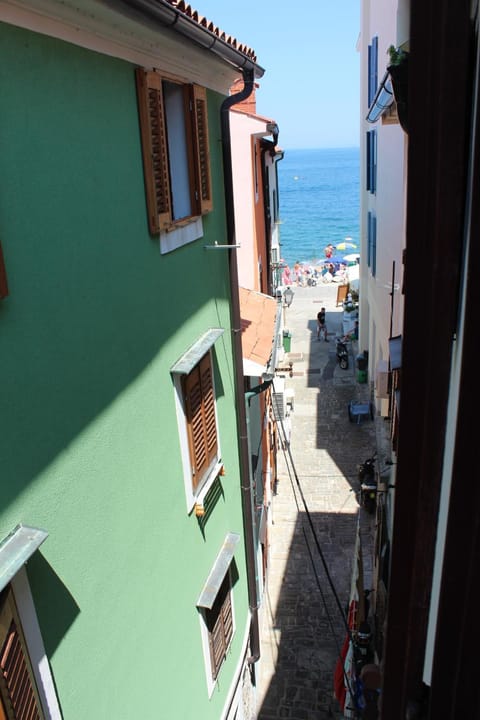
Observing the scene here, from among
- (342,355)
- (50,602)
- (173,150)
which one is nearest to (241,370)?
(173,150)

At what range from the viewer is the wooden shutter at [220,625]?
7305 mm

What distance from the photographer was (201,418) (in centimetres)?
666

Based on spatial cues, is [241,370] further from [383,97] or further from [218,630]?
[383,97]

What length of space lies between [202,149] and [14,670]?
5168 mm

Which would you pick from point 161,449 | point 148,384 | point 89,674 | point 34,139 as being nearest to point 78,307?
point 34,139

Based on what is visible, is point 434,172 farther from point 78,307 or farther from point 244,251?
point 244,251

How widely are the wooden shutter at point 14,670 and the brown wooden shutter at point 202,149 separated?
4431mm

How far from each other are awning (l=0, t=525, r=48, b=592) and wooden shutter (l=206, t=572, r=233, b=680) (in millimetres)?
4399

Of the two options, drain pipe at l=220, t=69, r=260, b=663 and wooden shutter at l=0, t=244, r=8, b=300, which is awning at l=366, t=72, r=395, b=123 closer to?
drain pipe at l=220, t=69, r=260, b=663

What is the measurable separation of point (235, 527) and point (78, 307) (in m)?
5.32

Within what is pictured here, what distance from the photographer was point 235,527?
8430 mm

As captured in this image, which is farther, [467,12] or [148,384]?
[148,384]

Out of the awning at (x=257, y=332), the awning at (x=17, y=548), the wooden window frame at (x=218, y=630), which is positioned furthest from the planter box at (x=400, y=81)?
the wooden window frame at (x=218, y=630)

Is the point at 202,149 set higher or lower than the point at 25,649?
higher
